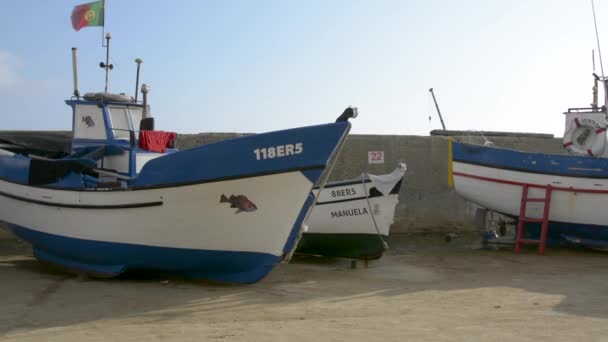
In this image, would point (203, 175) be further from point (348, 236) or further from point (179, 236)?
point (348, 236)

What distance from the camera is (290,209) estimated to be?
7137 mm

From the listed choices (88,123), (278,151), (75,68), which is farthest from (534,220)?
(75,68)

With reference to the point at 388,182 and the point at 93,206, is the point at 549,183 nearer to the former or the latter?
the point at 388,182

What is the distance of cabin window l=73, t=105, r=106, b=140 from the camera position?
9.20 metres

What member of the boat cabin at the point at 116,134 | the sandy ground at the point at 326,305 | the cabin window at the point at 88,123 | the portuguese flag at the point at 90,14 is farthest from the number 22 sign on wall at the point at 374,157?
the portuguese flag at the point at 90,14

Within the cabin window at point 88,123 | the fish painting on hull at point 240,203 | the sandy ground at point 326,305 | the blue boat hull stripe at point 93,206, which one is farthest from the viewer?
the cabin window at point 88,123

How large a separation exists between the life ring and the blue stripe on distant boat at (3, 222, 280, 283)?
682cm

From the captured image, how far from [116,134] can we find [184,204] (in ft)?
8.43

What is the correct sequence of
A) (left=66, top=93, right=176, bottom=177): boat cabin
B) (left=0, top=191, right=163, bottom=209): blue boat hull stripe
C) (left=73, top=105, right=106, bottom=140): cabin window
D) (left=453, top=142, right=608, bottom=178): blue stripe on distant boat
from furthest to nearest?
(left=453, top=142, right=608, bottom=178): blue stripe on distant boat < (left=73, top=105, right=106, bottom=140): cabin window < (left=66, top=93, right=176, bottom=177): boat cabin < (left=0, top=191, right=163, bottom=209): blue boat hull stripe

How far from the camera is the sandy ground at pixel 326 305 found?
17.4 ft

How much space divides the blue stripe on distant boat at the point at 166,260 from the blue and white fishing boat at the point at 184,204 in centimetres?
1

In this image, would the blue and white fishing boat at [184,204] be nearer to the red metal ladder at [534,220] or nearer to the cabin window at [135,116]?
the cabin window at [135,116]

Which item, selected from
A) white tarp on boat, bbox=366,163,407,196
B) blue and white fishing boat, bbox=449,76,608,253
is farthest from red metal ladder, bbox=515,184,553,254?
white tarp on boat, bbox=366,163,407,196

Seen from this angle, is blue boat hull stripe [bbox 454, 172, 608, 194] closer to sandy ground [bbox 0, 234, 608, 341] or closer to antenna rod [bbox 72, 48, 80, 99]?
sandy ground [bbox 0, 234, 608, 341]
